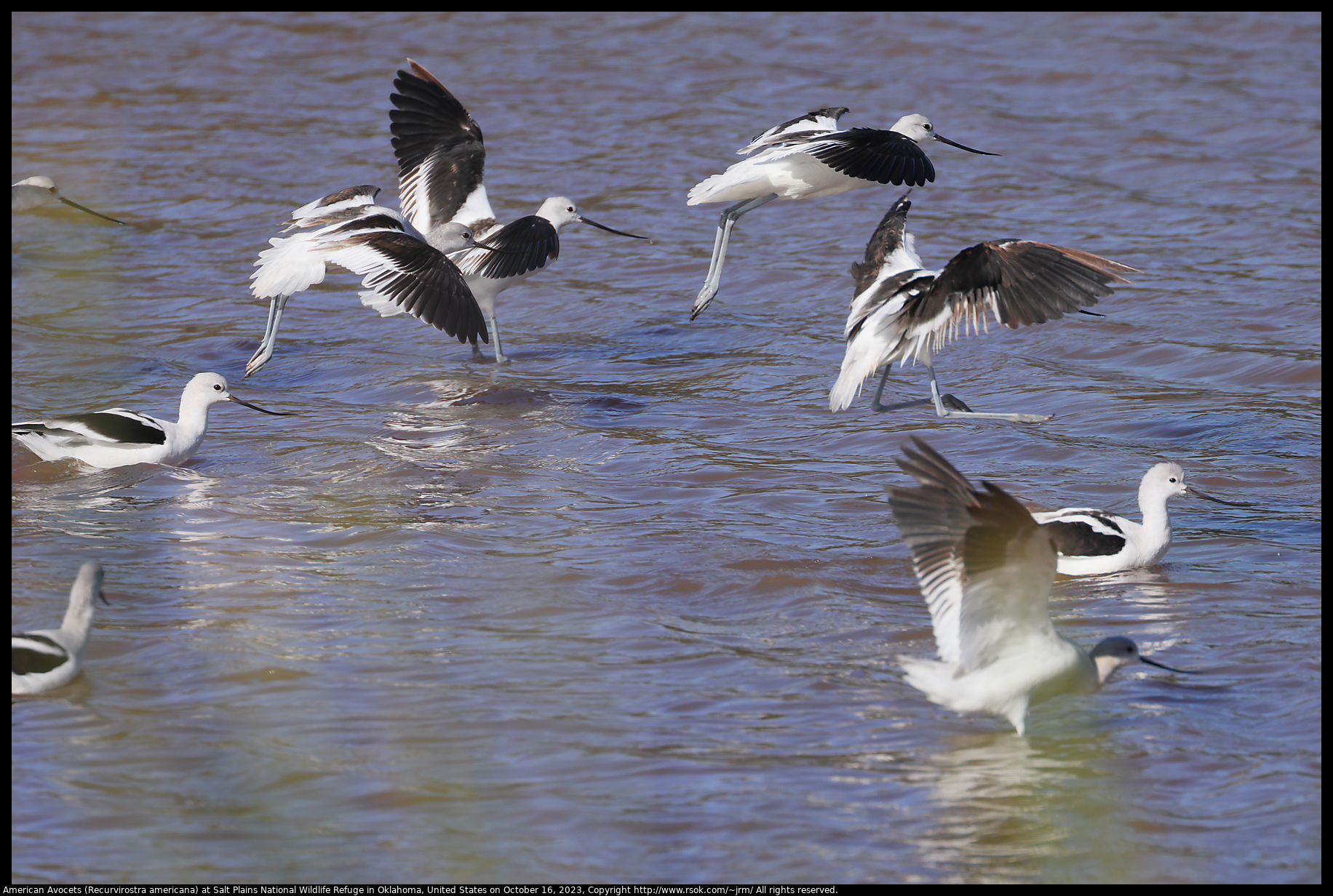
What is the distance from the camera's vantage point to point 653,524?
6.75 meters

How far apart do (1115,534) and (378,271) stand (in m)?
4.35

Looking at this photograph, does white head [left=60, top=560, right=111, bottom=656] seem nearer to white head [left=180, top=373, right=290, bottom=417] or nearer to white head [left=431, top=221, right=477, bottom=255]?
white head [left=180, top=373, right=290, bottom=417]

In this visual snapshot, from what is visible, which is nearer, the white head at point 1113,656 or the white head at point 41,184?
the white head at point 1113,656

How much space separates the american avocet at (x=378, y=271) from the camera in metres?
8.52

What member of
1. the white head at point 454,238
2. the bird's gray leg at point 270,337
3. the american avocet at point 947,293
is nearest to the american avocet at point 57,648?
the american avocet at point 947,293

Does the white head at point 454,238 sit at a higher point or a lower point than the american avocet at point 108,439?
higher

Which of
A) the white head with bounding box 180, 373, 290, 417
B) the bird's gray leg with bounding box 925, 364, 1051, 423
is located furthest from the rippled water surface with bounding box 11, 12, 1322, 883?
the white head with bounding box 180, 373, 290, 417

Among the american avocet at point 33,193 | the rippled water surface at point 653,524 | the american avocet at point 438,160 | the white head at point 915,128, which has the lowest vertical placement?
the rippled water surface at point 653,524

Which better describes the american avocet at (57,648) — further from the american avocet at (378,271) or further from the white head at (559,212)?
the white head at (559,212)

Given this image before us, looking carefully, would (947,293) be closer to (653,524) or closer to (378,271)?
(653,524)

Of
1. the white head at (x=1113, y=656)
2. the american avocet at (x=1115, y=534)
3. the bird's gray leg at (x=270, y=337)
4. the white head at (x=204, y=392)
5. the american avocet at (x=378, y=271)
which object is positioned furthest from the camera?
the bird's gray leg at (x=270, y=337)

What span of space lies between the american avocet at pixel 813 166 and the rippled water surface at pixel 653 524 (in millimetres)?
979

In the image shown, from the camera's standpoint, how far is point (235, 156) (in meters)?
14.6
